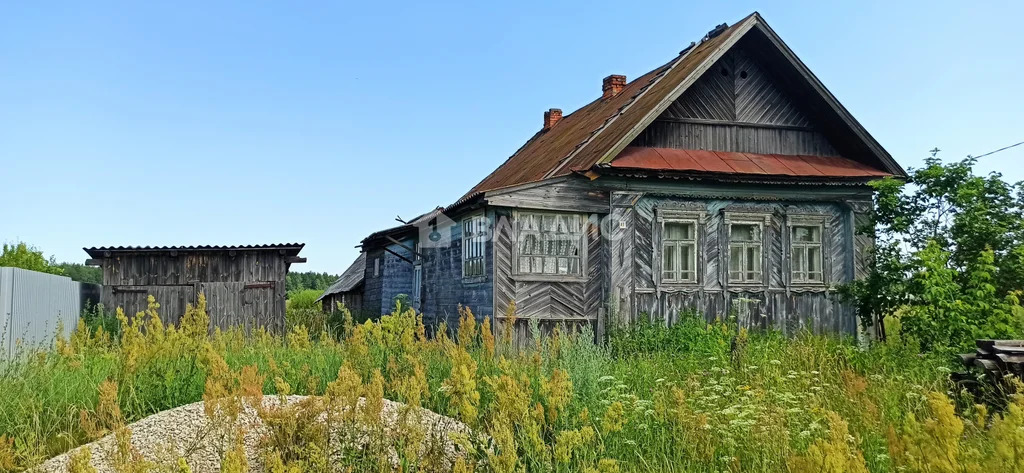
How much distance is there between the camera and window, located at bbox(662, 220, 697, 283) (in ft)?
46.3

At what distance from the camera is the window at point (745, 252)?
47.6 ft

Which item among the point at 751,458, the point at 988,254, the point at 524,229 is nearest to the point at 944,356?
the point at 988,254

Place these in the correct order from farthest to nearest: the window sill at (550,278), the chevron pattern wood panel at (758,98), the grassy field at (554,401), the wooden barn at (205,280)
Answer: the wooden barn at (205,280) < the chevron pattern wood panel at (758,98) < the window sill at (550,278) < the grassy field at (554,401)

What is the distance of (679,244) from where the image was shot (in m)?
14.2

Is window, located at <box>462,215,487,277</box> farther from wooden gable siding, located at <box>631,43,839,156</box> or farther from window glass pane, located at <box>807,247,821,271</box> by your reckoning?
window glass pane, located at <box>807,247,821,271</box>

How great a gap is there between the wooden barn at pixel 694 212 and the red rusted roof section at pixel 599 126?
0.22 ft

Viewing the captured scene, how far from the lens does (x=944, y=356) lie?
30.5 feet

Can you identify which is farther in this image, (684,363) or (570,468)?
(684,363)

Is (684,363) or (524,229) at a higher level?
(524,229)

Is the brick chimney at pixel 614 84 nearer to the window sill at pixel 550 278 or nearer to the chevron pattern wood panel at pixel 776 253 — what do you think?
→ the chevron pattern wood panel at pixel 776 253

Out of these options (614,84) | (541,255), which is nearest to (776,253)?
(541,255)

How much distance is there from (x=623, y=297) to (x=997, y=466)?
10.2 m

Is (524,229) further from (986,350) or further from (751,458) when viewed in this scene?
(751,458)

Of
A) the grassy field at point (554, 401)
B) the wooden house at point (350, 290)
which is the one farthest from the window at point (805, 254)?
the wooden house at point (350, 290)
